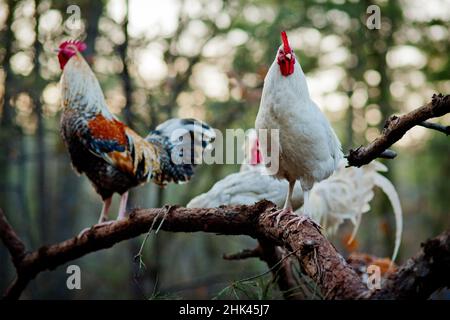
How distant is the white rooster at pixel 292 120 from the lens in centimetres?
280

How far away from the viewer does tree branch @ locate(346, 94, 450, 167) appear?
6.42 ft

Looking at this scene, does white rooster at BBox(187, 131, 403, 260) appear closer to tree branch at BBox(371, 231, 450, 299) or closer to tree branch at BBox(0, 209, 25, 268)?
tree branch at BBox(0, 209, 25, 268)

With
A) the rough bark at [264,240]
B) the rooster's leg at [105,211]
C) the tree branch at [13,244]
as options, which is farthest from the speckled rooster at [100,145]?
the tree branch at [13,244]

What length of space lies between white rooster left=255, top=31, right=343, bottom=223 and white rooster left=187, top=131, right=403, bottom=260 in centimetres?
114

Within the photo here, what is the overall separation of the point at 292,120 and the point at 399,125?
30.5 inches

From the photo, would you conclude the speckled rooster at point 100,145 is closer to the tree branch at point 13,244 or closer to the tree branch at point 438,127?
the tree branch at point 13,244

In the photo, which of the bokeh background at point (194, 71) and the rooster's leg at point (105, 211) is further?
the bokeh background at point (194, 71)

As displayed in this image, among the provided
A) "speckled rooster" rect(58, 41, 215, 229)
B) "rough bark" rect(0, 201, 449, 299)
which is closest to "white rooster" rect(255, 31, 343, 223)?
"rough bark" rect(0, 201, 449, 299)

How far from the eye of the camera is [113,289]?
955cm

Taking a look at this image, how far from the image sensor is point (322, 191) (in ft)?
15.6

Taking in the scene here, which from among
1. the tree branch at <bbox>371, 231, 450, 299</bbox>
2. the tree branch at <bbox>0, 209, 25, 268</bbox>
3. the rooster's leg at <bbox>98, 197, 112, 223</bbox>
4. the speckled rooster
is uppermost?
the speckled rooster

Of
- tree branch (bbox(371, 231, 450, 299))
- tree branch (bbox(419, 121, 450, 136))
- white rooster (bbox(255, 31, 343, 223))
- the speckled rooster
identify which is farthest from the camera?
the speckled rooster

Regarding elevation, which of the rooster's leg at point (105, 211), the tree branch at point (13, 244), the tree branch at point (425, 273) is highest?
the tree branch at point (425, 273)

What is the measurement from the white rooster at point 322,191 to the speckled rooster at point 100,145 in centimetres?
43
